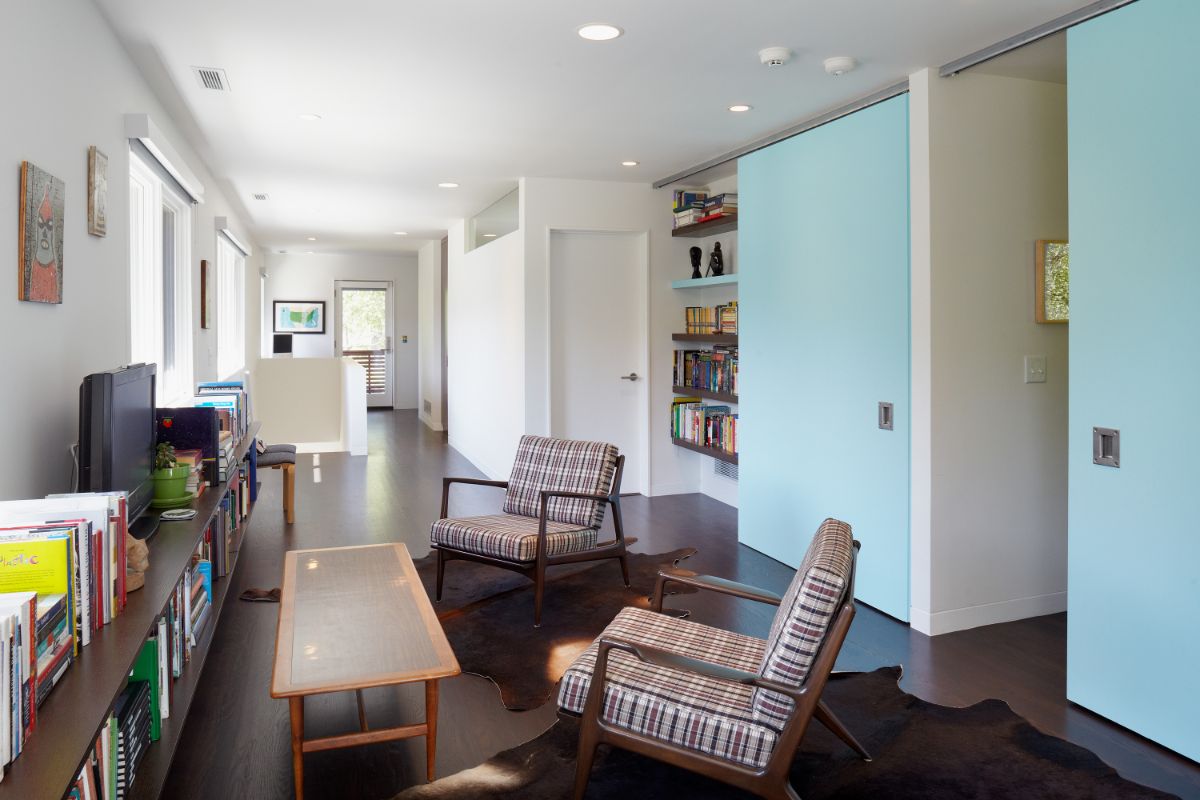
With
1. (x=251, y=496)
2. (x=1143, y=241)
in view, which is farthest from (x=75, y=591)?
(x=251, y=496)

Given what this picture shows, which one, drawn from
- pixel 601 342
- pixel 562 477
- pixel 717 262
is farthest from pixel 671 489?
pixel 562 477

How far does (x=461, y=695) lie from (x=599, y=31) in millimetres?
2483

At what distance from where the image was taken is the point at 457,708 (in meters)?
3.00

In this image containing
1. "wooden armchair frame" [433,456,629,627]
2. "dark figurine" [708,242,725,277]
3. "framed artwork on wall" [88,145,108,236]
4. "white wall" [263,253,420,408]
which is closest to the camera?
"framed artwork on wall" [88,145,108,236]

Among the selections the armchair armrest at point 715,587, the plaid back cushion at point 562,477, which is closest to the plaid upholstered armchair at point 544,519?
the plaid back cushion at point 562,477

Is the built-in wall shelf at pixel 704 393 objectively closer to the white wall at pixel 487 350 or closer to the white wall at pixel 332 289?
the white wall at pixel 487 350

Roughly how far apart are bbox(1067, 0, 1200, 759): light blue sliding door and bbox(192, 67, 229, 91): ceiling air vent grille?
340 centimetres

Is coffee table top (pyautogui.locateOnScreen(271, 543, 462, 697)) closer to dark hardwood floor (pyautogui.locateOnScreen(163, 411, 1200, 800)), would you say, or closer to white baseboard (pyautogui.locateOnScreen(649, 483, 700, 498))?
dark hardwood floor (pyautogui.locateOnScreen(163, 411, 1200, 800))

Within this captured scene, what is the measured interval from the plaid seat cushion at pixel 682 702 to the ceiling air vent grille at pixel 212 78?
301 cm

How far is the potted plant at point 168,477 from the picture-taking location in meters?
3.42

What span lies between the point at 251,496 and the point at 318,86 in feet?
8.99

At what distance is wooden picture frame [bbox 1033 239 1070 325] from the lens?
12.7 ft

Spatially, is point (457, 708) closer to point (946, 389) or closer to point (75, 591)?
point (75, 591)

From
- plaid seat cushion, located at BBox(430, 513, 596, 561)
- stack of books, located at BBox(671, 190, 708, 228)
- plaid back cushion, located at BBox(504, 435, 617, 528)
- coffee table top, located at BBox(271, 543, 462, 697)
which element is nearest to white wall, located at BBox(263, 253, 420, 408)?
stack of books, located at BBox(671, 190, 708, 228)
